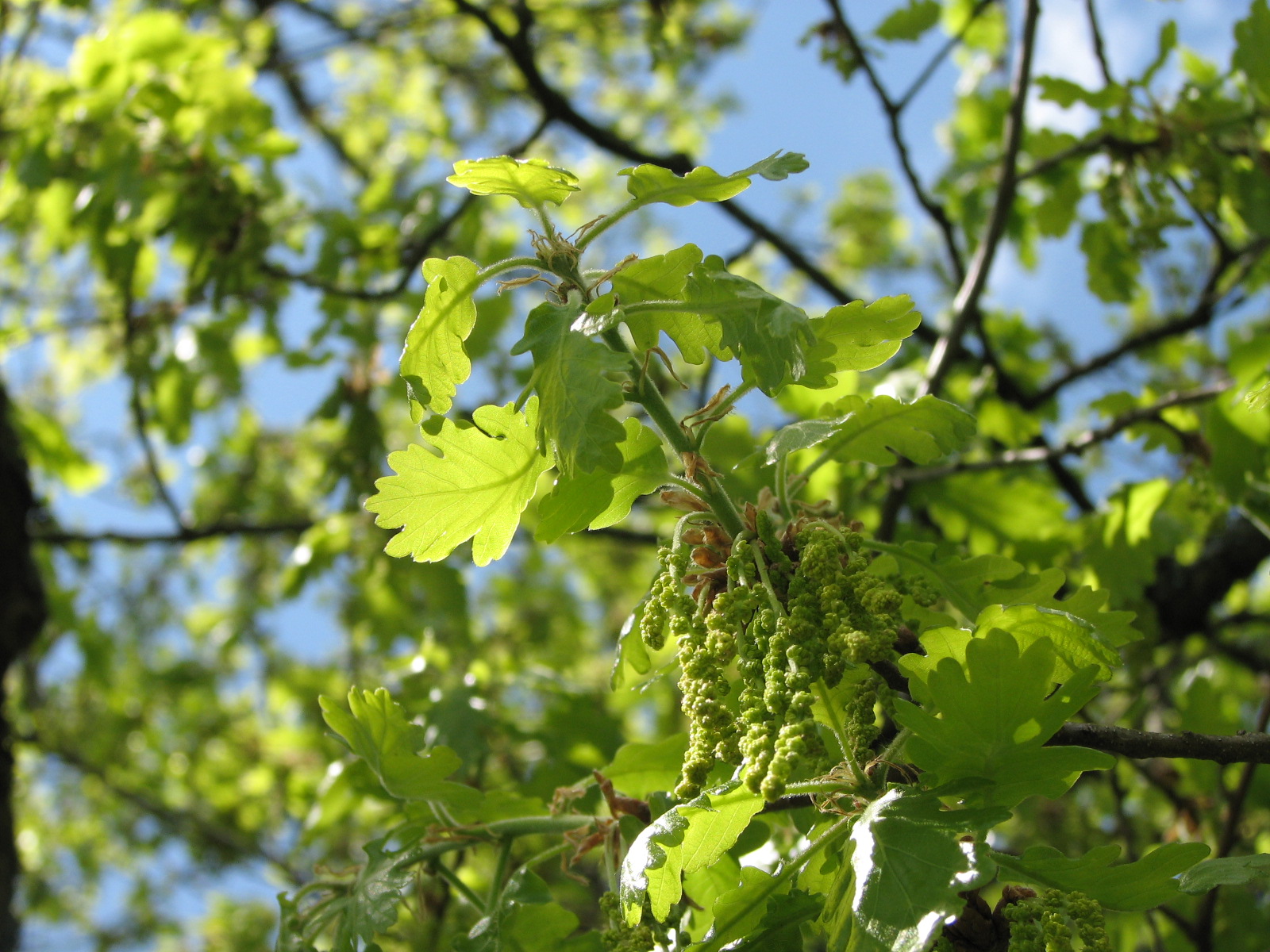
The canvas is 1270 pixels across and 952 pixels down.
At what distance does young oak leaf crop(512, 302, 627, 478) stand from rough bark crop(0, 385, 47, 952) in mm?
3773

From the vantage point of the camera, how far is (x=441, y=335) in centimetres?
149

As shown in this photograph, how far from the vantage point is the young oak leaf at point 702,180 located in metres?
1.43

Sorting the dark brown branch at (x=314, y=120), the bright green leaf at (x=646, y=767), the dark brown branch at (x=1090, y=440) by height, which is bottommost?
the bright green leaf at (x=646, y=767)

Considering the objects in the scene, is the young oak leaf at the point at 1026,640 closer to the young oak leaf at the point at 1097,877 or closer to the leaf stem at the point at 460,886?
the young oak leaf at the point at 1097,877

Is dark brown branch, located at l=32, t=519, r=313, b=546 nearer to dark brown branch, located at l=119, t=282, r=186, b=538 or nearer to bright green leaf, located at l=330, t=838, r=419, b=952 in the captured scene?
dark brown branch, located at l=119, t=282, r=186, b=538

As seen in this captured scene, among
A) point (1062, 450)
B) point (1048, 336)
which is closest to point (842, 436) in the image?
point (1062, 450)

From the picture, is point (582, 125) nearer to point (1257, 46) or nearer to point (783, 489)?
point (1257, 46)

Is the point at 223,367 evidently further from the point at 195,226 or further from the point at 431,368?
the point at 431,368

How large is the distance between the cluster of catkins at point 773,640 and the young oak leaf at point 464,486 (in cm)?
26

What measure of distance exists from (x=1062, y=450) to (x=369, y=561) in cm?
285

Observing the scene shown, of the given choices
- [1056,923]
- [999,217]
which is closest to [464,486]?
[1056,923]

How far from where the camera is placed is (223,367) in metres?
4.72

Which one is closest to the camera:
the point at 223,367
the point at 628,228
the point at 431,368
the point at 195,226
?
the point at 431,368

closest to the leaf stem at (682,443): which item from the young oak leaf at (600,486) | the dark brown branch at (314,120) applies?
the young oak leaf at (600,486)
